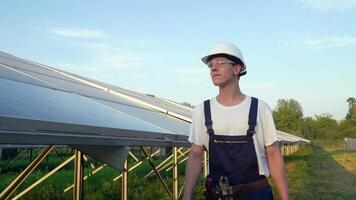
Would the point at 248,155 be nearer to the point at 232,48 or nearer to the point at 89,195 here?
the point at 232,48

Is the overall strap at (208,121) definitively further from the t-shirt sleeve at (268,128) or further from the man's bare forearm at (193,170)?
the t-shirt sleeve at (268,128)

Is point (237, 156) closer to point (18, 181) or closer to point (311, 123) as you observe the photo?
point (18, 181)

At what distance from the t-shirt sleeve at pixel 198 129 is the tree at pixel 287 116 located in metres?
76.3

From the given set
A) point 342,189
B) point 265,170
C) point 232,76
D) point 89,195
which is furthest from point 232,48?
point 342,189

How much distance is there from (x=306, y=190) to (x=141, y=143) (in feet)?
30.7

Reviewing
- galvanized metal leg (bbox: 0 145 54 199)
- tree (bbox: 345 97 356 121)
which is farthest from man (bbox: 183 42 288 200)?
tree (bbox: 345 97 356 121)

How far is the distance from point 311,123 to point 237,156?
9782cm

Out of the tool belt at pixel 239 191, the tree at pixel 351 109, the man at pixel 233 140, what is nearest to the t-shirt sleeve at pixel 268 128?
the man at pixel 233 140

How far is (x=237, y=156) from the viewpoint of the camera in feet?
9.98

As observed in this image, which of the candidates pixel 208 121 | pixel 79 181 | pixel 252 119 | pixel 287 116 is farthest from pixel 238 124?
pixel 287 116

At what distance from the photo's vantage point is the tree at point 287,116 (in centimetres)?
8286

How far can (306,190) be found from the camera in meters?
13.1

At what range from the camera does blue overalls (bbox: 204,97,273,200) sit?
9.99 ft

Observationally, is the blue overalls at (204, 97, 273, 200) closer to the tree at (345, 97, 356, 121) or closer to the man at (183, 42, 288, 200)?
the man at (183, 42, 288, 200)
